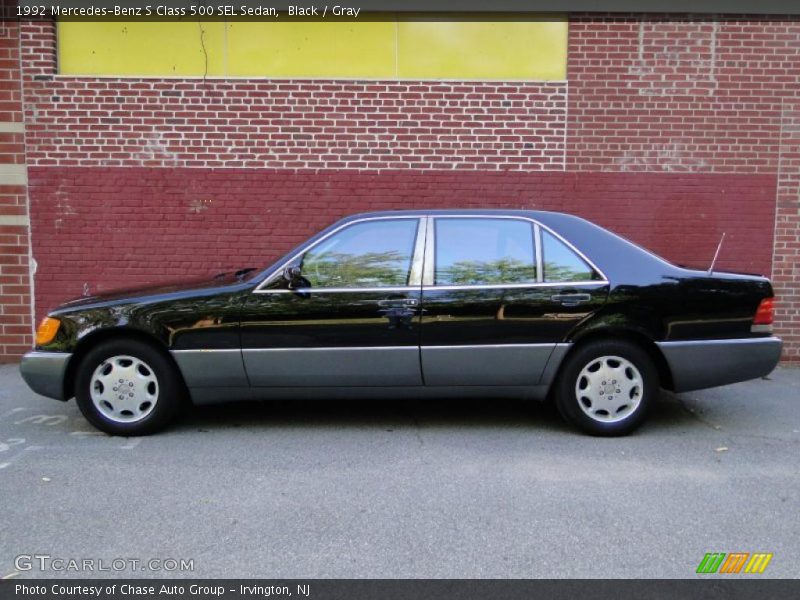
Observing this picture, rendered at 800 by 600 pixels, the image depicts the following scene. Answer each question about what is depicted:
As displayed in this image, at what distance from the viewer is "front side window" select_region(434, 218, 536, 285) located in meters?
4.88

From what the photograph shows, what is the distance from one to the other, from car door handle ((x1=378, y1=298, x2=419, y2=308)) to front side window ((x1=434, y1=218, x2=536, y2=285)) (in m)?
0.24

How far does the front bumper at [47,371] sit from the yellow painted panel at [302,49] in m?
4.02

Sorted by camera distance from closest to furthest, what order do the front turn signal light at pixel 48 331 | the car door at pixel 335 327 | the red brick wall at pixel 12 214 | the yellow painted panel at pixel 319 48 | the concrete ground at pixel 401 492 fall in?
1. the concrete ground at pixel 401 492
2. the car door at pixel 335 327
3. the front turn signal light at pixel 48 331
4. the red brick wall at pixel 12 214
5. the yellow painted panel at pixel 319 48

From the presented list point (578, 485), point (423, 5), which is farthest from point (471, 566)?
point (423, 5)

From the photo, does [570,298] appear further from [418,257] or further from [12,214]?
[12,214]

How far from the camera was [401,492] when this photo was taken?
3908 millimetres

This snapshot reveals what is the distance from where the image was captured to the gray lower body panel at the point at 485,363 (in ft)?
15.8

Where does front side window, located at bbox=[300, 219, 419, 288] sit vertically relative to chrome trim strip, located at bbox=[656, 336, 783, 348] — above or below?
above

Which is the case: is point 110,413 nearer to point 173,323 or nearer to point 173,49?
point 173,323

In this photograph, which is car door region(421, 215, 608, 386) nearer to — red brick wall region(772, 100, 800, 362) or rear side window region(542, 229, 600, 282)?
rear side window region(542, 229, 600, 282)

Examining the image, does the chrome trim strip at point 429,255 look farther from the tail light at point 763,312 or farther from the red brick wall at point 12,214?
the red brick wall at point 12,214

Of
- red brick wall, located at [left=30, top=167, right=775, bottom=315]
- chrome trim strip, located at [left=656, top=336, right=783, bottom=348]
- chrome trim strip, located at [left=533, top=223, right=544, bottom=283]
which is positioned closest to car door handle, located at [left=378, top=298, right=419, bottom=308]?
chrome trim strip, located at [left=533, top=223, right=544, bottom=283]

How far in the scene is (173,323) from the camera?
4789 mm
